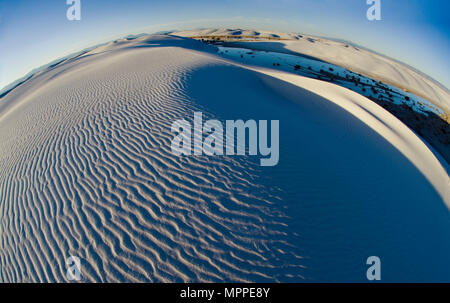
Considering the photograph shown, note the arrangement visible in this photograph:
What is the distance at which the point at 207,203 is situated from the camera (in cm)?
288

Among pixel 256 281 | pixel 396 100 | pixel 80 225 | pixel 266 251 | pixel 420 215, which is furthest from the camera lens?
pixel 396 100

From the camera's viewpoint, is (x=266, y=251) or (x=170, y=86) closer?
(x=266, y=251)

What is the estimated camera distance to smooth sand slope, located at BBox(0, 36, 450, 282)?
7.87 ft

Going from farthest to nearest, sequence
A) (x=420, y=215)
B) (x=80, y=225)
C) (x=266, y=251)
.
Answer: (x=420, y=215), (x=80, y=225), (x=266, y=251)

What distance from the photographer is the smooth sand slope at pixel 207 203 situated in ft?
7.87

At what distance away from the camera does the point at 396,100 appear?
1212 centimetres

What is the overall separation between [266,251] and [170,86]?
239 inches

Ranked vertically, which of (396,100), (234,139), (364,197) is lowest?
(364,197)

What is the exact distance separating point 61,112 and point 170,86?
3858 mm
